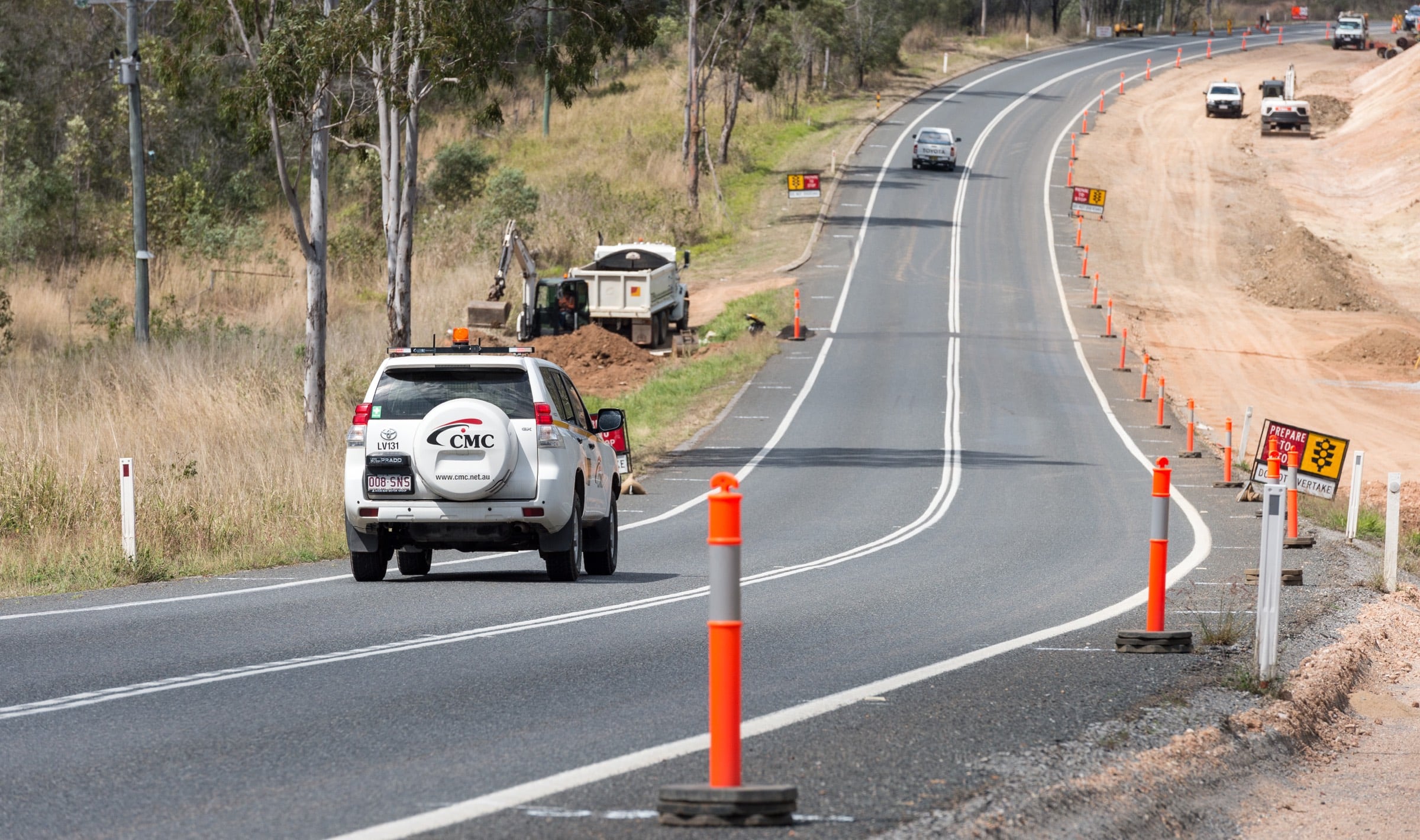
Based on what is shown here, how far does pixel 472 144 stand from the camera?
216 feet

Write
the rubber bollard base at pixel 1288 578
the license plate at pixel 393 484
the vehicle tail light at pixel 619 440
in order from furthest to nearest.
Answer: the vehicle tail light at pixel 619 440, the rubber bollard base at pixel 1288 578, the license plate at pixel 393 484

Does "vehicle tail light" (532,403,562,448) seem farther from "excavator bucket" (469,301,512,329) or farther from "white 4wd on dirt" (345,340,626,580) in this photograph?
"excavator bucket" (469,301,512,329)

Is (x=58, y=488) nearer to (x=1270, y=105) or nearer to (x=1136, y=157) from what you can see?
(x=1136, y=157)

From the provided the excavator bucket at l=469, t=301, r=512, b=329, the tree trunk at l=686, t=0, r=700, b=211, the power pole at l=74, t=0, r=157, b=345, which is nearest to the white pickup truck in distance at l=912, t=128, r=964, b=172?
the tree trunk at l=686, t=0, r=700, b=211

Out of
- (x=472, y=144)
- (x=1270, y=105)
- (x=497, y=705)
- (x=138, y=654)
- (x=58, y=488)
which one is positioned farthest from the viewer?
(x=1270, y=105)

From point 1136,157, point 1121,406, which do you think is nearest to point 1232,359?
point 1121,406

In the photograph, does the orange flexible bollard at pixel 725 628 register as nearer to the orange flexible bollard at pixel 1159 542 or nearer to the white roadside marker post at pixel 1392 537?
the orange flexible bollard at pixel 1159 542

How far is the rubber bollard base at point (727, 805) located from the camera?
19.0 feet

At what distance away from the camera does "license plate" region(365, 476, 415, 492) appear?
41.7 feet

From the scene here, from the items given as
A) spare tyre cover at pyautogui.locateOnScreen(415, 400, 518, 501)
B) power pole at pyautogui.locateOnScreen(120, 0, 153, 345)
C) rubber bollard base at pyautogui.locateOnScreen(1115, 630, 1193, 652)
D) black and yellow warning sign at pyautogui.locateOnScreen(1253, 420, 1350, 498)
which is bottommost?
rubber bollard base at pyautogui.locateOnScreen(1115, 630, 1193, 652)

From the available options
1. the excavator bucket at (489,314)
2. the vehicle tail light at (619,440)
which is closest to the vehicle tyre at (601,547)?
the vehicle tail light at (619,440)

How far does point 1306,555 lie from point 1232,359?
25.5 meters

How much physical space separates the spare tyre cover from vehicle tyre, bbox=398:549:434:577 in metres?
1.86

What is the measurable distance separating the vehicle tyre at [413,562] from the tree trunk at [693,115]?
139 ft
